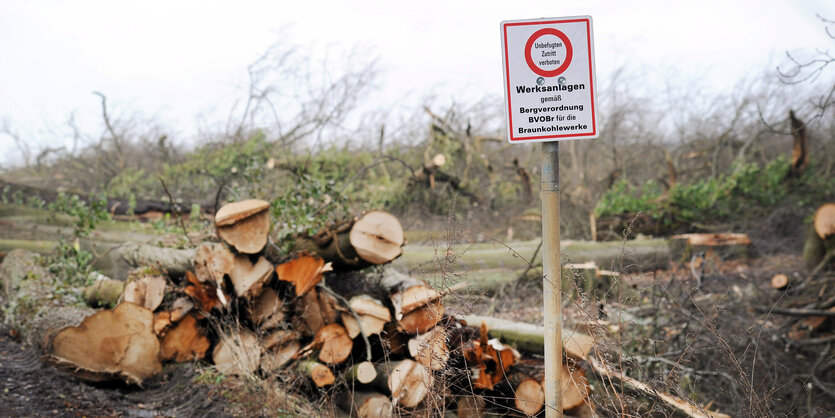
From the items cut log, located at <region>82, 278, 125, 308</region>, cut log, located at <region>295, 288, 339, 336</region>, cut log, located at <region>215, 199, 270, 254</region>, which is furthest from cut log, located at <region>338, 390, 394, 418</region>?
cut log, located at <region>82, 278, 125, 308</region>

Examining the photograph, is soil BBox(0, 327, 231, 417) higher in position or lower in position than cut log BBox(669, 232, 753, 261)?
higher

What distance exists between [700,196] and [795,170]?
5.51 feet

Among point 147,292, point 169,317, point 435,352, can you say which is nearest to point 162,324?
point 169,317

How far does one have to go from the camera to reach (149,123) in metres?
17.0

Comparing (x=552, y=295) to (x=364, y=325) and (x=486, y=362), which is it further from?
(x=364, y=325)

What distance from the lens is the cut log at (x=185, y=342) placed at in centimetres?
463

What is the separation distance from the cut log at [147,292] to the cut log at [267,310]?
0.85 metres

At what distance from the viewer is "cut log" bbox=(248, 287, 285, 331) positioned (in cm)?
432

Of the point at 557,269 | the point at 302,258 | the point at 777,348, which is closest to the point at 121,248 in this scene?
the point at 302,258

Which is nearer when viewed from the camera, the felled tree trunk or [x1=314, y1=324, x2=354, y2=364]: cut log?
[x1=314, y1=324, x2=354, y2=364]: cut log

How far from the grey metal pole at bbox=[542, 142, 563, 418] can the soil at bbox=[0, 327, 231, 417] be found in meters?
2.30

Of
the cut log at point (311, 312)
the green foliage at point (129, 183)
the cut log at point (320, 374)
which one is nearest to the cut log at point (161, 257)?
the cut log at point (311, 312)

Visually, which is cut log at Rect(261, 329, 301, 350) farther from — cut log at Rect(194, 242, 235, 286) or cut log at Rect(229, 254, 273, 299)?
cut log at Rect(194, 242, 235, 286)

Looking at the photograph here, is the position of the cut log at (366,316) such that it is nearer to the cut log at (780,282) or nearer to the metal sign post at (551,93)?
the metal sign post at (551,93)
